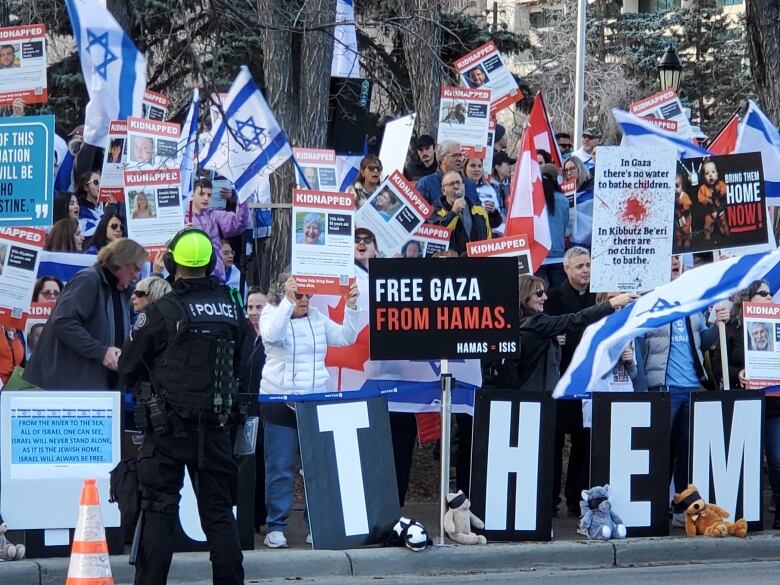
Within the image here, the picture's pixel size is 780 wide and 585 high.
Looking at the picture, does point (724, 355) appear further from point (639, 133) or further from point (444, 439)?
point (444, 439)

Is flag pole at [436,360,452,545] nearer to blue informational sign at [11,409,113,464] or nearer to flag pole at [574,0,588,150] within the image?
blue informational sign at [11,409,113,464]

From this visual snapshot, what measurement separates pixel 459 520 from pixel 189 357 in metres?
3.11

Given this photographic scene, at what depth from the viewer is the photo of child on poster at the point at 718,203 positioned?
1123cm

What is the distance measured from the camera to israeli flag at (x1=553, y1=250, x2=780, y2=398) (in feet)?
33.1

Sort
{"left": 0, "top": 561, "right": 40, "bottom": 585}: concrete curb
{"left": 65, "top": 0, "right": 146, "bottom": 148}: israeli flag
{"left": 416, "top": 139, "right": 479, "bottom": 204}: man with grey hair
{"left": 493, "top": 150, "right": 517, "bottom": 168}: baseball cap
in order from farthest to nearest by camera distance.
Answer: {"left": 493, "top": 150, "right": 517, "bottom": 168}: baseball cap, {"left": 416, "top": 139, "right": 479, "bottom": 204}: man with grey hair, {"left": 65, "top": 0, "right": 146, "bottom": 148}: israeli flag, {"left": 0, "top": 561, "right": 40, "bottom": 585}: concrete curb

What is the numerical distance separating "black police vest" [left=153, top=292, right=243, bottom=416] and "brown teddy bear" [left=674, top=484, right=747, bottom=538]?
4.38m

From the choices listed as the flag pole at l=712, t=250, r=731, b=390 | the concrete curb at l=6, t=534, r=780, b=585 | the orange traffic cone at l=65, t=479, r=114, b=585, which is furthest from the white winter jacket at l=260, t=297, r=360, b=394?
the flag pole at l=712, t=250, r=731, b=390

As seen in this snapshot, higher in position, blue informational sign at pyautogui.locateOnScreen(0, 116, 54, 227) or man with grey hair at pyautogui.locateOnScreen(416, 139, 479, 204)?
man with grey hair at pyautogui.locateOnScreen(416, 139, 479, 204)

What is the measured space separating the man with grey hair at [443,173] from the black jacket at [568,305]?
1.82 m

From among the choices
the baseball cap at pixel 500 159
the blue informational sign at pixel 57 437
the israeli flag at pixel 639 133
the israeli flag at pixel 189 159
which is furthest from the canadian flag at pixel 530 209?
the blue informational sign at pixel 57 437

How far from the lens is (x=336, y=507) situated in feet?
32.1

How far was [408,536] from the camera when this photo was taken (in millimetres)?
9711

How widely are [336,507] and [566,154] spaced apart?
830 centimetres

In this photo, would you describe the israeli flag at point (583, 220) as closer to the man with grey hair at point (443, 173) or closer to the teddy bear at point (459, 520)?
the man with grey hair at point (443, 173)
